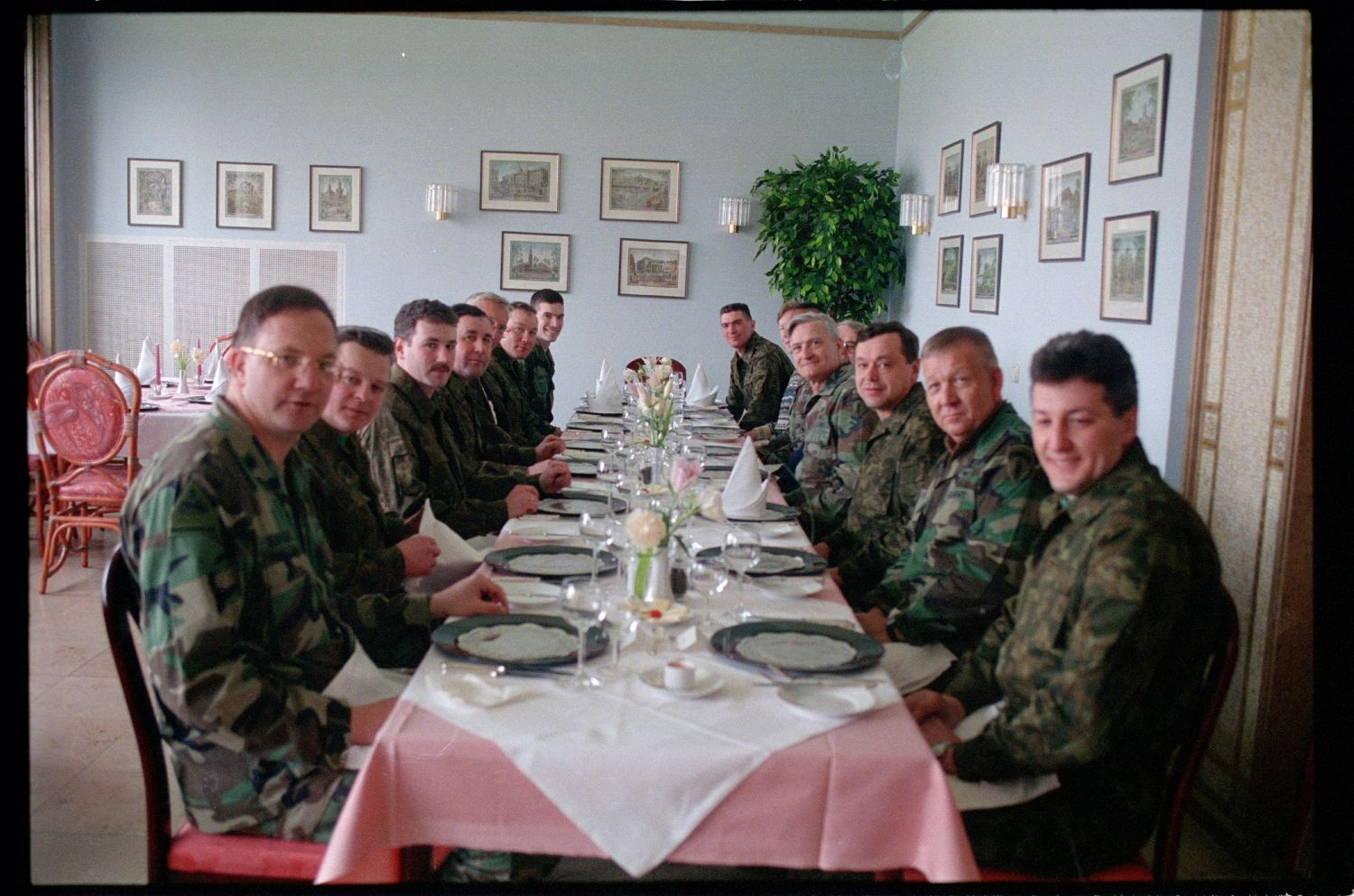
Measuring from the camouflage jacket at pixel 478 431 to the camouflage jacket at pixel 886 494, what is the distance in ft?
4.14

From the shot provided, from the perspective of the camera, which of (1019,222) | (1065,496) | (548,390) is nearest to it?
(1065,496)

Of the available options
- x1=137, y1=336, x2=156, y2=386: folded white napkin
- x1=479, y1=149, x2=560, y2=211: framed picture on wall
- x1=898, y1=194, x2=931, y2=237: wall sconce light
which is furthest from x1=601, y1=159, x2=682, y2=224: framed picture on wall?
x1=137, y1=336, x2=156, y2=386: folded white napkin

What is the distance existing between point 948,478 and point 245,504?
1.81m

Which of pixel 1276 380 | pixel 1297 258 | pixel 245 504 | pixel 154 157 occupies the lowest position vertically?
pixel 245 504

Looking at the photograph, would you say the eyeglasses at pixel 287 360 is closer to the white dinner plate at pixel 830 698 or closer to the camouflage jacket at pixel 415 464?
the white dinner plate at pixel 830 698

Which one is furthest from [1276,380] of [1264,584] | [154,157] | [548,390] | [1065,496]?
[548,390]

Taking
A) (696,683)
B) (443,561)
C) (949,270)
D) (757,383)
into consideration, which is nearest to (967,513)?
(949,270)

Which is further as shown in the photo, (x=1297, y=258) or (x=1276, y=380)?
(x=1276, y=380)

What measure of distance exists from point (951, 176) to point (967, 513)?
1.19 metres

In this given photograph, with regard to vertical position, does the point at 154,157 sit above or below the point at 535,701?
above

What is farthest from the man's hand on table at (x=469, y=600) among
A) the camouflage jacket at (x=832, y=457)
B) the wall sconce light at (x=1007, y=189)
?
the camouflage jacket at (x=832, y=457)

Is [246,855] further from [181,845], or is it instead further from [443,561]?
[443,561]

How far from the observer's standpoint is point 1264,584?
2188 millimetres

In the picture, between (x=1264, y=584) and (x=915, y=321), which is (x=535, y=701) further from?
(x=915, y=321)
